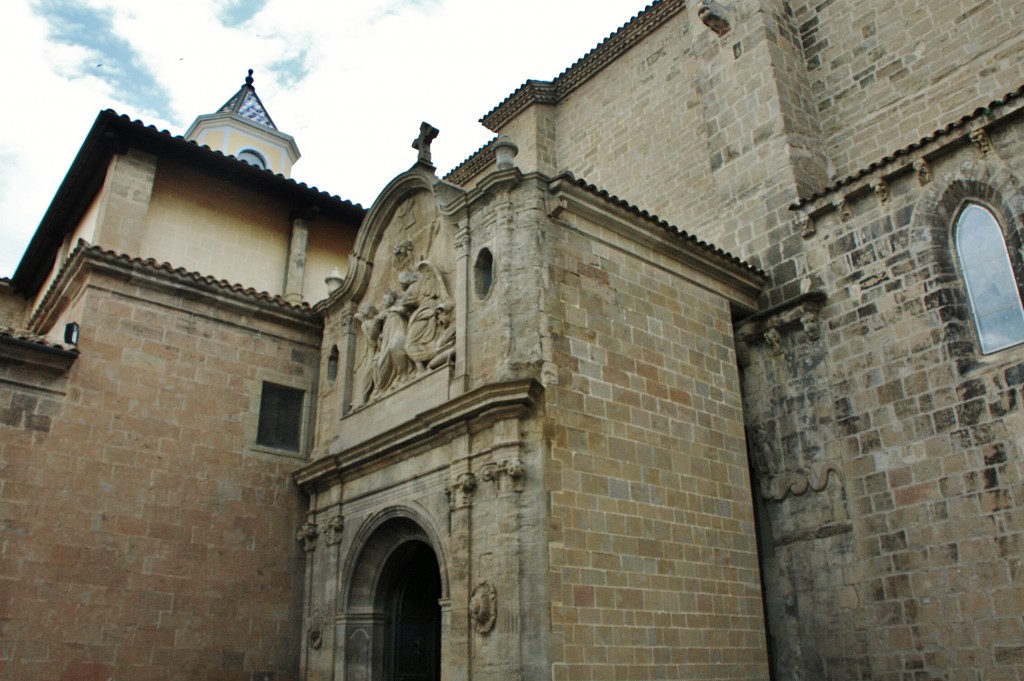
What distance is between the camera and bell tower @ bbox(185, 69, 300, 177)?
2197cm

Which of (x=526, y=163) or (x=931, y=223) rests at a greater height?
(x=526, y=163)

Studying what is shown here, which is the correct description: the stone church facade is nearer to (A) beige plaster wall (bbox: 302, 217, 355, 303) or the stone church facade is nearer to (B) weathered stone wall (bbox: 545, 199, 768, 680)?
(B) weathered stone wall (bbox: 545, 199, 768, 680)

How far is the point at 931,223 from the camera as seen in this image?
33.9ft

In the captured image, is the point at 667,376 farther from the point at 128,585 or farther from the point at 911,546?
the point at 128,585

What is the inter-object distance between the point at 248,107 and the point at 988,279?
19.5 meters

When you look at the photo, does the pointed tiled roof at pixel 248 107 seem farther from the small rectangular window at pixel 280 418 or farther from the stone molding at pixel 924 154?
the stone molding at pixel 924 154

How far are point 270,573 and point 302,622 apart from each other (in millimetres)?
833

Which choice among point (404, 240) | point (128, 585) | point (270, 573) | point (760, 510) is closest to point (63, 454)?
point (128, 585)

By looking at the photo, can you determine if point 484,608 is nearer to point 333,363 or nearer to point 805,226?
point 333,363

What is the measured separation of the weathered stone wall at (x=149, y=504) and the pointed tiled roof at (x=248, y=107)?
11.5 m

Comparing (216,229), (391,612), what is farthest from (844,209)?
(216,229)

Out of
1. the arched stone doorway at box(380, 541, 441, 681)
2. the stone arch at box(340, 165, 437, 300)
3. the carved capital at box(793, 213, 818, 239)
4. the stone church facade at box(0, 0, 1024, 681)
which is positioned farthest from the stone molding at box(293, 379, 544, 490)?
the carved capital at box(793, 213, 818, 239)

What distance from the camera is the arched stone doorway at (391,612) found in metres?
11.0

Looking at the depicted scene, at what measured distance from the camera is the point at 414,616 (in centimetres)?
1159
